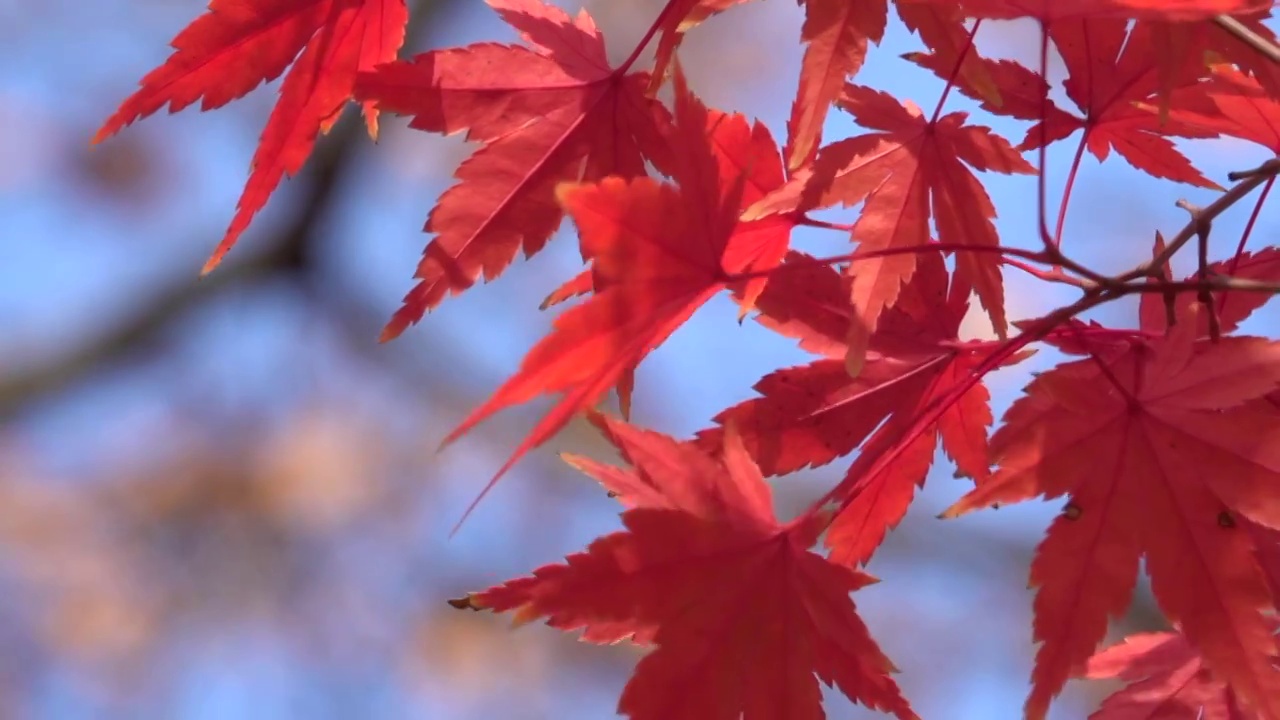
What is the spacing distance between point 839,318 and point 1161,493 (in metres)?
0.21

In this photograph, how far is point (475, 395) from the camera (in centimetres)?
353

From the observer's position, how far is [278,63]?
645 mm

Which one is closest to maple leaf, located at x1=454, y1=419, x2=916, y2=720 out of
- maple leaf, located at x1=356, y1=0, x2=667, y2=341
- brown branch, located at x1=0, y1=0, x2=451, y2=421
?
maple leaf, located at x1=356, y1=0, x2=667, y2=341

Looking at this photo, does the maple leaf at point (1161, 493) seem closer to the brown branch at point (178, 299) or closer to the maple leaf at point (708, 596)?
the maple leaf at point (708, 596)

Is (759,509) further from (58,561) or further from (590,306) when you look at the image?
(58,561)

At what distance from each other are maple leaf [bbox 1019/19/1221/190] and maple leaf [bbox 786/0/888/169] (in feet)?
Result: 0.56

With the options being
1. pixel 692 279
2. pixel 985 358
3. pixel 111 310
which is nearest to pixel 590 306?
pixel 692 279

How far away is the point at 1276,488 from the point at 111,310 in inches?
117

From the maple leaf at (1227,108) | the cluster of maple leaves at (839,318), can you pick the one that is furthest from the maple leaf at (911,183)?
the maple leaf at (1227,108)

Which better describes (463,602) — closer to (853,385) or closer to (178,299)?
(853,385)

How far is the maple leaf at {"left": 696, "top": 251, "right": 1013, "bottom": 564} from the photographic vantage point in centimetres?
62

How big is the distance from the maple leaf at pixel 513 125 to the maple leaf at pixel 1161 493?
0.31m

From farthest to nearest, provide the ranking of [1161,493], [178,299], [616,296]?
[178,299], [1161,493], [616,296]

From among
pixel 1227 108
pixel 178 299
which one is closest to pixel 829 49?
pixel 1227 108
